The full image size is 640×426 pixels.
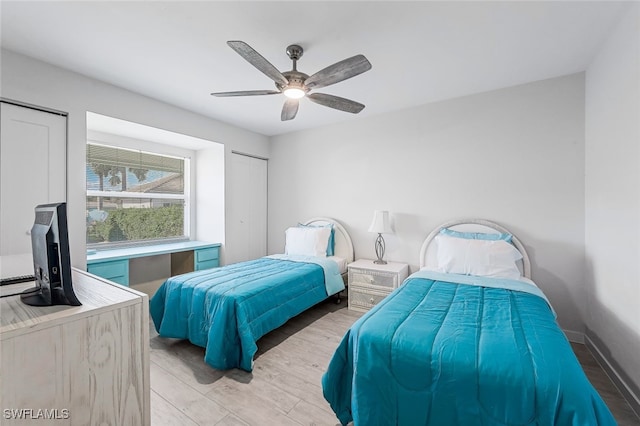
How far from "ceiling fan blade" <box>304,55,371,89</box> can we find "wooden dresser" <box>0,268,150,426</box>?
5.63 ft

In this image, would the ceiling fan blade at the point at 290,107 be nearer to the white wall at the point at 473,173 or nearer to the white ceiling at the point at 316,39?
the white ceiling at the point at 316,39

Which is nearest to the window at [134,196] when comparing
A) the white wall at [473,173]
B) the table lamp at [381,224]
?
the white wall at [473,173]

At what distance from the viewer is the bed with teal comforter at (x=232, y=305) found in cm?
217

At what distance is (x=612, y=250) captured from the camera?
2109 millimetres

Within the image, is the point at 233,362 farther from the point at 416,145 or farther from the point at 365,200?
the point at 416,145

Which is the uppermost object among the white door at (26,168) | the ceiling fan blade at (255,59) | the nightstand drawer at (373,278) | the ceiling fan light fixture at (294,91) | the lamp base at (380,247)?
the ceiling fan blade at (255,59)

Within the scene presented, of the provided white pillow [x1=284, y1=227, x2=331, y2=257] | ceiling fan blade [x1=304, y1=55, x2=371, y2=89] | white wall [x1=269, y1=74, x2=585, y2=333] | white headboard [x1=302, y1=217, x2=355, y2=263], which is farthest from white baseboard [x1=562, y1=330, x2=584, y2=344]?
ceiling fan blade [x1=304, y1=55, x2=371, y2=89]

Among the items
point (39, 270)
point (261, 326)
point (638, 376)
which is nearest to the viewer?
point (39, 270)

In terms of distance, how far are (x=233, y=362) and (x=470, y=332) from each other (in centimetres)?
173

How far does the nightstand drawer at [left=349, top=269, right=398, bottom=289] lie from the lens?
325 cm

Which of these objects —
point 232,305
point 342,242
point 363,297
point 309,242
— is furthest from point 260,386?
point 342,242

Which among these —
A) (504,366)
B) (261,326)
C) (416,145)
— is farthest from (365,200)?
(504,366)

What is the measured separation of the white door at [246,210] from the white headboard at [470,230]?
8.76ft
